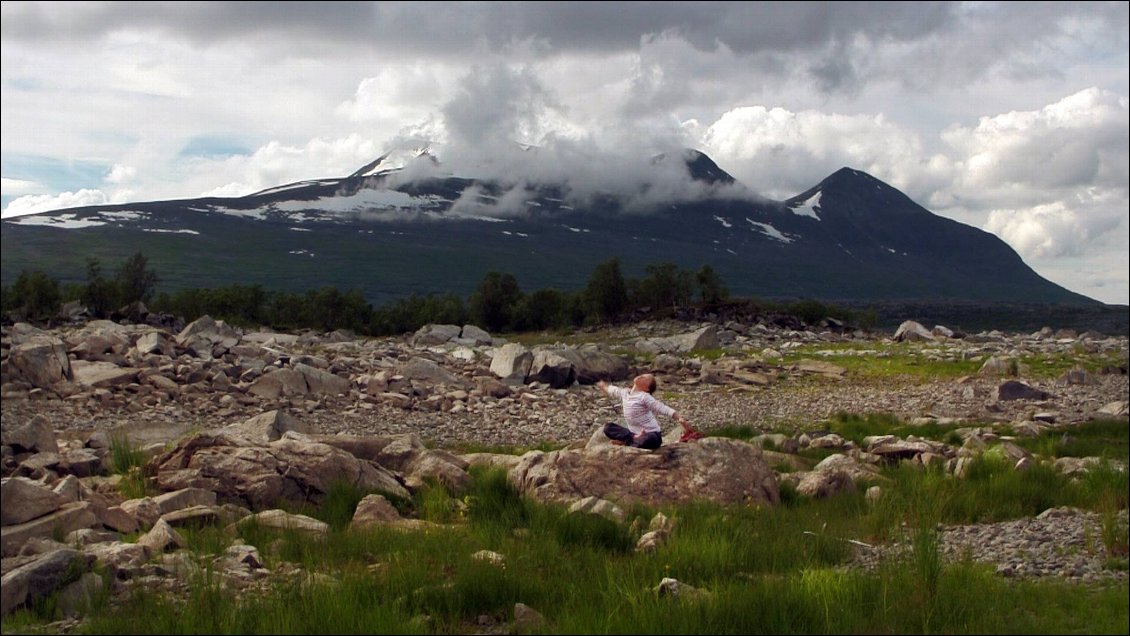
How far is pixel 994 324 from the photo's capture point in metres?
90.2

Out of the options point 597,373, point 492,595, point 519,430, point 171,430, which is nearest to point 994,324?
point 597,373

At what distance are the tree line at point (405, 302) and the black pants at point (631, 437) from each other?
51.3 m

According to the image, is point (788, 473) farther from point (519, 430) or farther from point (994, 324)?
point (994, 324)

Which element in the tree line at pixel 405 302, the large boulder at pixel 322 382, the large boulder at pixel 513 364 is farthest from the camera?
the tree line at pixel 405 302

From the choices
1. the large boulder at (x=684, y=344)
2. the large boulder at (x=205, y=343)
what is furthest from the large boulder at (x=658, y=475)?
the large boulder at (x=684, y=344)

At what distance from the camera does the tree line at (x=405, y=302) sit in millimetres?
69188

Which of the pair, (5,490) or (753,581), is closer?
(753,581)

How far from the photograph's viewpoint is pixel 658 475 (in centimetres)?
1280

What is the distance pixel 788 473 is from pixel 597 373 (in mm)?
18243

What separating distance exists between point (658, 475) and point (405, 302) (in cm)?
7392

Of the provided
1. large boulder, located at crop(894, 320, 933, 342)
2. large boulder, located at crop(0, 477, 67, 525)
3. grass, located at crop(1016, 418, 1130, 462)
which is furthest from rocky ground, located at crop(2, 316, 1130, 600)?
large boulder, located at crop(894, 320, 933, 342)

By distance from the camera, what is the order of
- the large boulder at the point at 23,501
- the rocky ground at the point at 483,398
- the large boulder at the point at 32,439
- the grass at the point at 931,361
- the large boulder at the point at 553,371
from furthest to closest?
1. the grass at the point at 931,361
2. the large boulder at the point at 553,371
3. the rocky ground at the point at 483,398
4. the large boulder at the point at 32,439
5. the large boulder at the point at 23,501

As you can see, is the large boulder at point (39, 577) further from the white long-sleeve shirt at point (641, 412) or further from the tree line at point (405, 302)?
the tree line at point (405, 302)

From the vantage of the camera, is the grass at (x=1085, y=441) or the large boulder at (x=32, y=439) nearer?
the large boulder at (x=32, y=439)
